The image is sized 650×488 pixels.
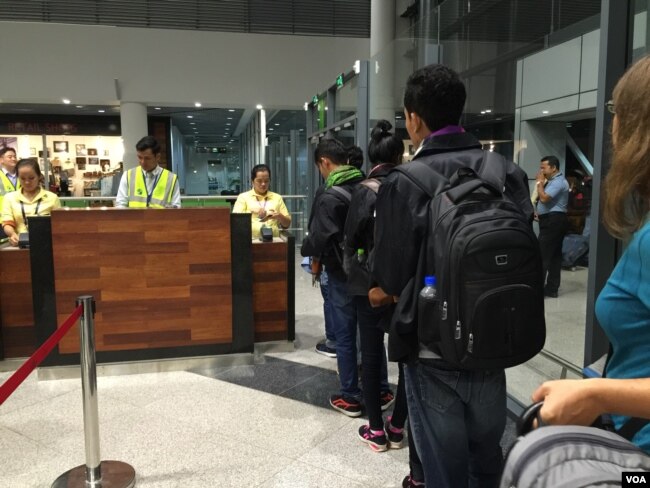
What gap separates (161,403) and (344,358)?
4.14 ft

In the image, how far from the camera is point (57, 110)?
12070mm

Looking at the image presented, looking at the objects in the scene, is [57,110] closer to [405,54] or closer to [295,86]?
[295,86]

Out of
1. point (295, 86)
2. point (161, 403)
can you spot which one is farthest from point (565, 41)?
point (295, 86)

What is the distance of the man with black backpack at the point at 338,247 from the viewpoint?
300 cm

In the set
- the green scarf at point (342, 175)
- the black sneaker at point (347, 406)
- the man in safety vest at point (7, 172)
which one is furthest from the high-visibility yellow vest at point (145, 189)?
the black sneaker at point (347, 406)

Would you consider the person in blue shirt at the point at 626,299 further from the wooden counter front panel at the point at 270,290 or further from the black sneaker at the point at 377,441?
the wooden counter front panel at the point at 270,290

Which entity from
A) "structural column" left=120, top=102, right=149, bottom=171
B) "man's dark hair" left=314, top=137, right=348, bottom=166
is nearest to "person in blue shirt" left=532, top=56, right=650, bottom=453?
"man's dark hair" left=314, top=137, right=348, bottom=166

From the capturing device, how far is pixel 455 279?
136 cm

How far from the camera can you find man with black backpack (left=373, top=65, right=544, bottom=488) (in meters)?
1.36

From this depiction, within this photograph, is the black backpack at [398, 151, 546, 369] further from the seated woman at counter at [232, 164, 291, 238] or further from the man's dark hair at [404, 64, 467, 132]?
the seated woman at counter at [232, 164, 291, 238]

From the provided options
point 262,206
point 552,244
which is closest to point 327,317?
point 262,206

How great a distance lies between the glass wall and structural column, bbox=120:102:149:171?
21.9ft

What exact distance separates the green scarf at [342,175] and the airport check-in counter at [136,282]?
1.14m

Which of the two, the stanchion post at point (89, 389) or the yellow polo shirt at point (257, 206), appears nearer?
the stanchion post at point (89, 389)
